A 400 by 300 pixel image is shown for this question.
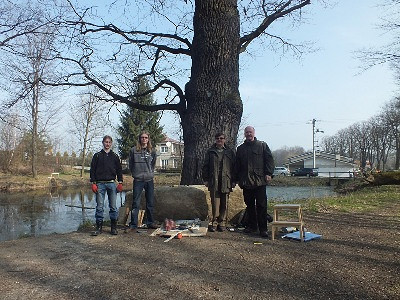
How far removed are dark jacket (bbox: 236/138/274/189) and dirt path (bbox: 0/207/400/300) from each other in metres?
0.97

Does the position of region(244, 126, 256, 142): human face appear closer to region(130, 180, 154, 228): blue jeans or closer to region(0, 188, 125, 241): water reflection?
region(130, 180, 154, 228): blue jeans

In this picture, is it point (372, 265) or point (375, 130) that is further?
point (375, 130)

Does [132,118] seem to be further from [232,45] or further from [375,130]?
[375,130]

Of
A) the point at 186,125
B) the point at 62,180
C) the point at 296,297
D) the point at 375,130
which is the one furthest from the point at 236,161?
the point at 375,130

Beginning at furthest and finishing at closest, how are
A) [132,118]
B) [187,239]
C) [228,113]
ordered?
[132,118] < [228,113] < [187,239]

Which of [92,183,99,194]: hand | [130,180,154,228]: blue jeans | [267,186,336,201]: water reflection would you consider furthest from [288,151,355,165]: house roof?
[92,183,99,194]: hand

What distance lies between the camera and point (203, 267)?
4629 millimetres

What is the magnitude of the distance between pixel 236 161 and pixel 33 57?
644 cm

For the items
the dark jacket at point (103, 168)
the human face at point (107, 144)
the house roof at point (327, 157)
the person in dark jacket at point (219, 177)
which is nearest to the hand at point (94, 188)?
the dark jacket at point (103, 168)

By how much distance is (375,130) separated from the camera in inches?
2827

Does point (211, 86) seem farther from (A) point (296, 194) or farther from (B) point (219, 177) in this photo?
(A) point (296, 194)

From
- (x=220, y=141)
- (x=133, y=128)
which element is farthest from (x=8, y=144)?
(x=220, y=141)

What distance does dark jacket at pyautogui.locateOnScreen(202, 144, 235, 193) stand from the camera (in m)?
6.75

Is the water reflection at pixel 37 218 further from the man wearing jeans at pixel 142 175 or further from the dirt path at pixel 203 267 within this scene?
the dirt path at pixel 203 267
